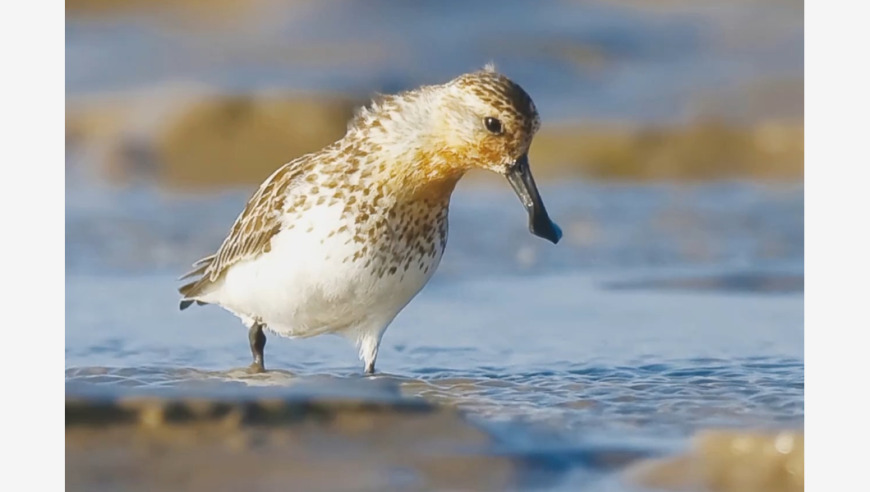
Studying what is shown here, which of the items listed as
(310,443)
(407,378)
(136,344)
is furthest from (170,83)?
(310,443)

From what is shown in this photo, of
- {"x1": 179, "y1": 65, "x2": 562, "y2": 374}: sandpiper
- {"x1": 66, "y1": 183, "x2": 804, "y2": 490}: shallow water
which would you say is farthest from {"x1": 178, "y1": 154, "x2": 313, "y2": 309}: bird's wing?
{"x1": 66, "y1": 183, "x2": 804, "y2": 490}: shallow water

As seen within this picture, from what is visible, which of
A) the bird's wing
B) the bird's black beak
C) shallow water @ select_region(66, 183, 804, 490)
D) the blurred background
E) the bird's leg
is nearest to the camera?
shallow water @ select_region(66, 183, 804, 490)

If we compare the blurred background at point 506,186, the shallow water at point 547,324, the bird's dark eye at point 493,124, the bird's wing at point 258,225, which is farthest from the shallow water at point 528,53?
the bird's dark eye at point 493,124

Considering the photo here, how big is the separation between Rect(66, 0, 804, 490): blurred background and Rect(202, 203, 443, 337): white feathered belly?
277mm

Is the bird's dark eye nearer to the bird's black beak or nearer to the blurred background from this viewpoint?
the bird's black beak

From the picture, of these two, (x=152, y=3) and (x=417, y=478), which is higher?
(x=152, y=3)

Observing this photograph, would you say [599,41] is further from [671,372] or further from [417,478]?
[417,478]

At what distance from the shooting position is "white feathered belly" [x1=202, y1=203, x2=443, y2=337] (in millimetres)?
3986

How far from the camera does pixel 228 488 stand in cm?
351

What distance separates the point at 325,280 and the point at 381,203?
25 cm

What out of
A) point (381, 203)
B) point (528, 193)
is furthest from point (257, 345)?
point (528, 193)

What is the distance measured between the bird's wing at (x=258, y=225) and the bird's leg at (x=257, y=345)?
0.63 ft
